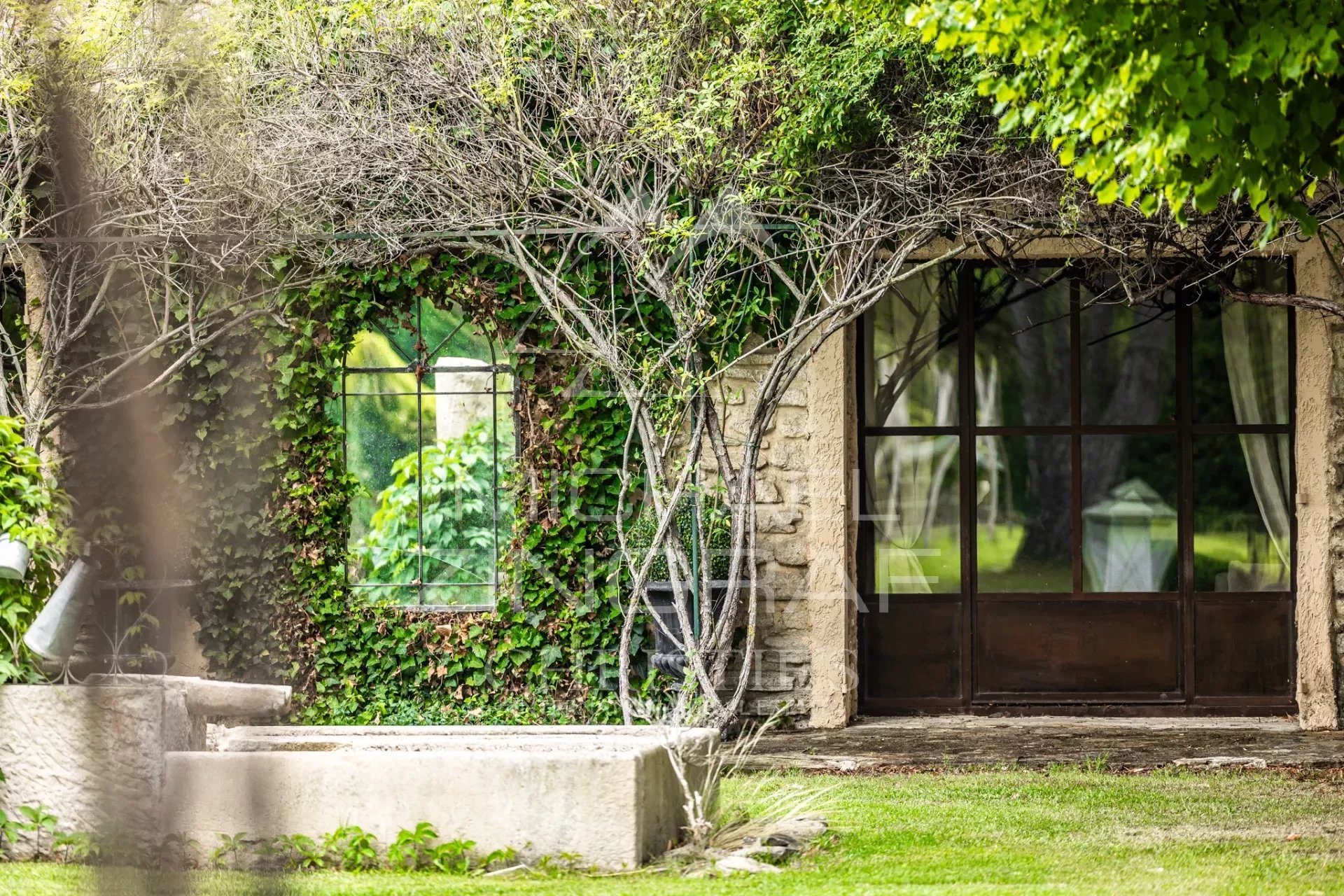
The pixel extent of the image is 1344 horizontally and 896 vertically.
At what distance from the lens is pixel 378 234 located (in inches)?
273

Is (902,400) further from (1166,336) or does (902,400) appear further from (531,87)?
(531,87)

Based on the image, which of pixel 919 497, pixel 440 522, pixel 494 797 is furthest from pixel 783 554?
pixel 494 797

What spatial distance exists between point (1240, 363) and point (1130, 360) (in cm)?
59

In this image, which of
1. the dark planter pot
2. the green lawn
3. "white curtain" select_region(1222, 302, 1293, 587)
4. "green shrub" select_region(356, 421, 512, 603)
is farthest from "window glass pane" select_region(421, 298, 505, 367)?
"white curtain" select_region(1222, 302, 1293, 587)

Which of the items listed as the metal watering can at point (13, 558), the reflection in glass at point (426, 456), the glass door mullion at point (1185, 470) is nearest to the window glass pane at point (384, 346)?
the reflection in glass at point (426, 456)

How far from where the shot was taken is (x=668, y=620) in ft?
23.2

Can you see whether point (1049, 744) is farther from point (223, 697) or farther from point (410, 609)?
point (223, 697)

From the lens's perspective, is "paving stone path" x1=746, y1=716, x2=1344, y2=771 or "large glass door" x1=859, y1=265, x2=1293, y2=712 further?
"large glass door" x1=859, y1=265, x2=1293, y2=712

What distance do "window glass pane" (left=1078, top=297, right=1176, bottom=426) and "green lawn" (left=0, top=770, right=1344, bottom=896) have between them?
232 cm

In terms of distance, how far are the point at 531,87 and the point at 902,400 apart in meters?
2.71

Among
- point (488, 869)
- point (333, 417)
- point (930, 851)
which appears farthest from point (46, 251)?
point (930, 851)

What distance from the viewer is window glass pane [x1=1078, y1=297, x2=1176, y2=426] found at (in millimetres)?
7609

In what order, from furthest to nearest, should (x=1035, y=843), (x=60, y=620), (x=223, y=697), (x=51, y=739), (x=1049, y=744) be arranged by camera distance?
1. (x=1049, y=744)
2. (x=223, y=697)
3. (x=1035, y=843)
4. (x=51, y=739)
5. (x=60, y=620)

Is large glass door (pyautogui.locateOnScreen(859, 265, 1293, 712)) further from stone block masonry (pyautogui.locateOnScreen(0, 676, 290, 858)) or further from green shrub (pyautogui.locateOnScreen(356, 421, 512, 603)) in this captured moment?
stone block masonry (pyautogui.locateOnScreen(0, 676, 290, 858))
